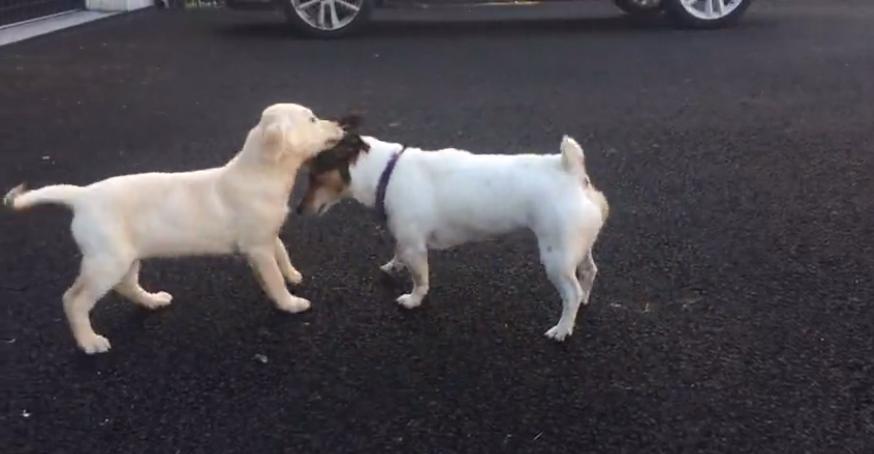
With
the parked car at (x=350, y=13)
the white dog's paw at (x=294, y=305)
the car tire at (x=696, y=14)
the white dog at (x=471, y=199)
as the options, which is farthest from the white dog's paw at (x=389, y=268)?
the car tire at (x=696, y=14)

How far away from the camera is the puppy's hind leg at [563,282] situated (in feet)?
7.89

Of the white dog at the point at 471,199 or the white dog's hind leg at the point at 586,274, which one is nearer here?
the white dog at the point at 471,199

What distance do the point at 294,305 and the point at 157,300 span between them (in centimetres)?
37

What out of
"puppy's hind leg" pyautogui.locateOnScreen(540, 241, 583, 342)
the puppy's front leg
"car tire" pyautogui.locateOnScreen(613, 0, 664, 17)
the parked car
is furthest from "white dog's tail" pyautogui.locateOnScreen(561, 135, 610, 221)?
"car tire" pyautogui.locateOnScreen(613, 0, 664, 17)

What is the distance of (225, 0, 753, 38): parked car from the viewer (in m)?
7.45

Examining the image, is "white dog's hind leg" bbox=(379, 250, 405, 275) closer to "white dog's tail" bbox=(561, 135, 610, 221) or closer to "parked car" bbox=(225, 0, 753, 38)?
"white dog's tail" bbox=(561, 135, 610, 221)

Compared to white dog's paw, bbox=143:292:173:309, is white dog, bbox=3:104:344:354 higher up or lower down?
higher up

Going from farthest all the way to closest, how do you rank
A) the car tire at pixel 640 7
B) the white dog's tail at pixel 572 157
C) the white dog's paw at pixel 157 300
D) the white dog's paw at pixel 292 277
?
the car tire at pixel 640 7 → the white dog's paw at pixel 292 277 → the white dog's paw at pixel 157 300 → the white dog's tail at pixel 572 157

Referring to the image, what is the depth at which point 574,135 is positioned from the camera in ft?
14.9

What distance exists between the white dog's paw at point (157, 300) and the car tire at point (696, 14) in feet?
18.5

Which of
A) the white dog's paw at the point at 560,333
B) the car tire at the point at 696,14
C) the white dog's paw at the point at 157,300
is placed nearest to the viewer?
the white dog's paw at the point at 560,333

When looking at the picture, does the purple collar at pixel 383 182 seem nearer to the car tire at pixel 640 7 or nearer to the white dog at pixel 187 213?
the white dog at pixel 187 213

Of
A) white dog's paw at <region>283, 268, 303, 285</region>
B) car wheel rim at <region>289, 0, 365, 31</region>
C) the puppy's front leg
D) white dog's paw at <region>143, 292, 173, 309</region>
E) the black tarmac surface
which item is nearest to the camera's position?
the black tarmac surface

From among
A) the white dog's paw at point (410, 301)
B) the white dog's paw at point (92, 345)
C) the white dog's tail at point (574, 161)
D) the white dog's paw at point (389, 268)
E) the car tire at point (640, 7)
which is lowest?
the car tire at point (640, 7)
